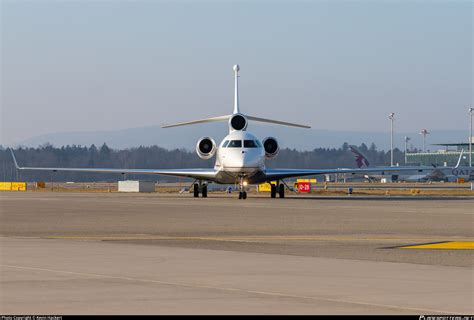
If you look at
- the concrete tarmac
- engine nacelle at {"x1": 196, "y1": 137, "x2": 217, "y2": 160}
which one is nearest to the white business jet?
engine nacelle at {"x1": 196, "y1": 137, "x2": 217, "y2": 160}

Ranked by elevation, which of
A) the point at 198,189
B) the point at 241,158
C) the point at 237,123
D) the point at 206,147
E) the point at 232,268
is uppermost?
the point at 237,123

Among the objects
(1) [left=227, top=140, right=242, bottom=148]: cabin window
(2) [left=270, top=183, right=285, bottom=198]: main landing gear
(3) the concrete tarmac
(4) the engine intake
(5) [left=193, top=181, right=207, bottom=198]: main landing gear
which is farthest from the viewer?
(5) [left=193, top=181, right=207, bottom=198]: main landing gear

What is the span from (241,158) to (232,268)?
40006mm

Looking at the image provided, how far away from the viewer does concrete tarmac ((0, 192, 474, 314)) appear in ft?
40.6

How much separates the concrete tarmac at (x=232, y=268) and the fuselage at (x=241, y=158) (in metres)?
24.1

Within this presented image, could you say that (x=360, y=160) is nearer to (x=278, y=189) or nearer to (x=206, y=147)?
(x=278, y=189)

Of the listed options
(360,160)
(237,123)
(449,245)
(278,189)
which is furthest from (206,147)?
(360,160)

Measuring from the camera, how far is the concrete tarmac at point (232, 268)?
40.6 ft

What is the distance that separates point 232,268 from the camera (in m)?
17.1

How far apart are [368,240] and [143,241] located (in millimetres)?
5760

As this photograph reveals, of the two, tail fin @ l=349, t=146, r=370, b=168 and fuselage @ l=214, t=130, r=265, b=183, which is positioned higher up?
tail fin @ l=349, t=146, r=370, b=168

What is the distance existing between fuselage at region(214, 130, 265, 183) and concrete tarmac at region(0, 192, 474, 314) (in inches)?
951

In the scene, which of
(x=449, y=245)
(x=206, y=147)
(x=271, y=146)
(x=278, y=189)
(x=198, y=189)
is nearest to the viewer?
(x=449, y=245)

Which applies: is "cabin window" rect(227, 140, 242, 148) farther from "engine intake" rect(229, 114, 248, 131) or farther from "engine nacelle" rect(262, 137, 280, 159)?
"engine intake" rect(229, 114, 248, 131)
